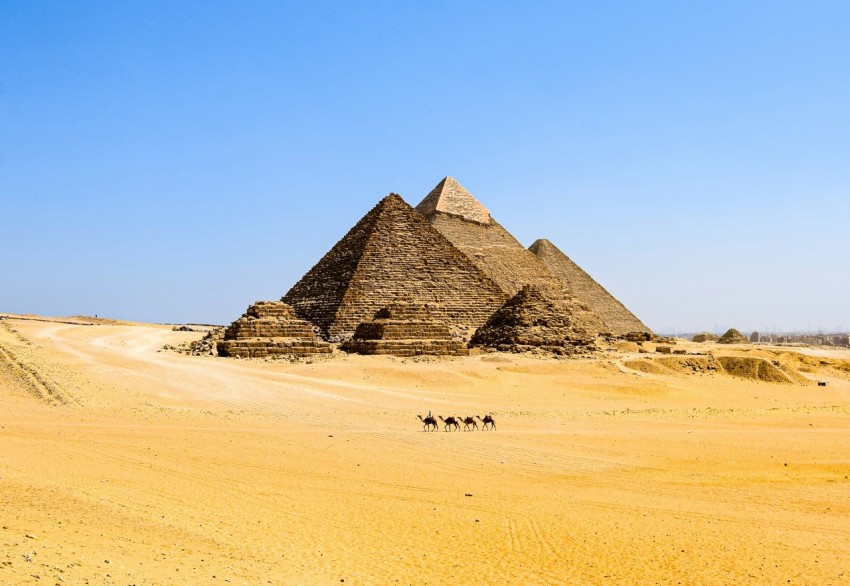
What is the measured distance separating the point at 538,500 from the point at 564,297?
4081cm

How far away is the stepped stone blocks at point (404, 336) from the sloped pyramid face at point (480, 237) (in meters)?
19.8

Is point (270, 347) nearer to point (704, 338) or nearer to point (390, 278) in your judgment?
point (390, 278)

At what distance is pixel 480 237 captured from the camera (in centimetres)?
5700

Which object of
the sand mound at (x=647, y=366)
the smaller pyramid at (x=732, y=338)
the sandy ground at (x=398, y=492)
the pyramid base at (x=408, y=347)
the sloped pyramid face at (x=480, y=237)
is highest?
the sloped pyramid face at (x=480, y=237)

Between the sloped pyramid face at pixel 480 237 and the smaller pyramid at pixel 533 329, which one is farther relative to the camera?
the sloped pyramid face at pixel 480 237

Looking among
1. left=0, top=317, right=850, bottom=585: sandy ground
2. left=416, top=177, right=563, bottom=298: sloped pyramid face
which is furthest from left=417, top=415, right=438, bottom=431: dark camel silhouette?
left=416, top=177, right=563, bottom=298: sloped pyramid face

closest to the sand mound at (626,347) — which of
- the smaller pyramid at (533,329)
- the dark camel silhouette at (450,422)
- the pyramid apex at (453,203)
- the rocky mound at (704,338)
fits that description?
the smaller pyramid at (533,329)

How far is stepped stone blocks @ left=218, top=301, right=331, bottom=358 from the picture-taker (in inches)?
1216

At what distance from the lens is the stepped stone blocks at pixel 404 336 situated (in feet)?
106

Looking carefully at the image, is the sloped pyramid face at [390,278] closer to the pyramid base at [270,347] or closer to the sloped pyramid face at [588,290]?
the pyramid base at [270,347]

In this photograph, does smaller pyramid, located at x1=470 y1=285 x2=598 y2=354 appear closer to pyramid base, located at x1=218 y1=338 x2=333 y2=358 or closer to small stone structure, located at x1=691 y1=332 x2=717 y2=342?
Answer: pyramid base, located at x1=218 y1=338 x2=333 y2=358

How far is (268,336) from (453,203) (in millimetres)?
28202

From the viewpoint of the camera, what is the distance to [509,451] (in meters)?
11.6

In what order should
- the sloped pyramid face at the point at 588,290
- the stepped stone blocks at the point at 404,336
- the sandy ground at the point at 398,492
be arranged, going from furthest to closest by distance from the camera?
the sloped pyramid face at the point at 588,290, the stepped stone blocks at the point at 404,336, the sandy ground at the point at 398,492
